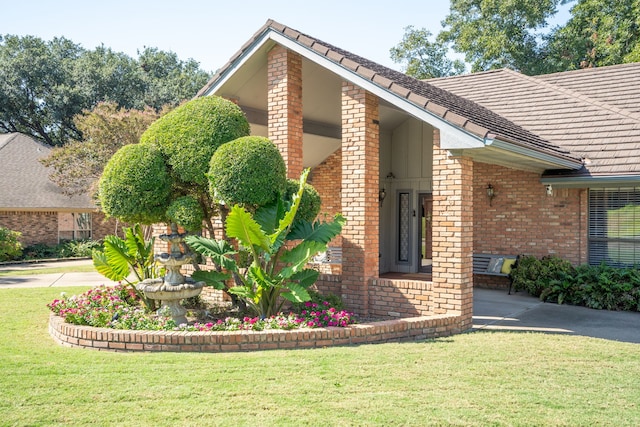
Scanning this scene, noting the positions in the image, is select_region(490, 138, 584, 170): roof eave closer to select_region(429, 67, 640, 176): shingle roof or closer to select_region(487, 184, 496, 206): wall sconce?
select_region(429, 67, 640, 176): shingle roof

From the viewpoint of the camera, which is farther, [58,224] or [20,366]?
[58,224]

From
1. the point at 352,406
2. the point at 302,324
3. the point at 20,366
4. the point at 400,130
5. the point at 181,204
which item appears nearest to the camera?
the point at 352,406

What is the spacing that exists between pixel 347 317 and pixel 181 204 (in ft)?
9.80

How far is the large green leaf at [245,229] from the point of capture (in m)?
7.35

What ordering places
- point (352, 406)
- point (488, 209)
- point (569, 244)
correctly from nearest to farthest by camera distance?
point (352, 406) < point (569, 244) < point (488, 209)

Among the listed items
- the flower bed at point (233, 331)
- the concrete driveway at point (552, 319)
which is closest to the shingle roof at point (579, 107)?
the concrete driveway at point (552, 319)

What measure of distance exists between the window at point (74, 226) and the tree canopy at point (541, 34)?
2268 cm

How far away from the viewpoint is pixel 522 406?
5066mm

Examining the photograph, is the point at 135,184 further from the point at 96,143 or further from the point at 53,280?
the point at 96,143

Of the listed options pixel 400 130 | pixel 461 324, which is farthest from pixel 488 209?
pixel 461 324

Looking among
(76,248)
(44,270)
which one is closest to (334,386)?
(44,270)

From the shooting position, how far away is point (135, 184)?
8.22m

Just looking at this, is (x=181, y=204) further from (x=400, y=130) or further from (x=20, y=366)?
(x=400, y=130)

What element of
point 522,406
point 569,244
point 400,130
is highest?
point 400,130
